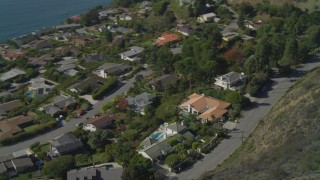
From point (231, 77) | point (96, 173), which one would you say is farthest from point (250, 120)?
point (96, 173)

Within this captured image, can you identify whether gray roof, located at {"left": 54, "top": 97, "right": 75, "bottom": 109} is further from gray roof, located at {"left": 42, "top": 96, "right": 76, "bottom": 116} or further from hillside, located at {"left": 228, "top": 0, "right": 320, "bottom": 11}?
hillside, located at {"left": 228, "top": 0, "right": 320, "bottom": 11}

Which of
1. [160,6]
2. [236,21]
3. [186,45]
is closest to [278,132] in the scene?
[186,45]

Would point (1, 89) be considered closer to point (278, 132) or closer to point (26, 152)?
point (26, 152)

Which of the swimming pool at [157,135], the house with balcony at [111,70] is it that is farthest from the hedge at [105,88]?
the swimming pool at [157,135]

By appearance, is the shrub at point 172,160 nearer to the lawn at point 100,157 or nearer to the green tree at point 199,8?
the lawn at point 100,157

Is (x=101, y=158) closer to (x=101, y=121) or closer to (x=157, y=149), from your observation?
(x=157, y=149)

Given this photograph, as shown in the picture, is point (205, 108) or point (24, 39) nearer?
point (205, 108)

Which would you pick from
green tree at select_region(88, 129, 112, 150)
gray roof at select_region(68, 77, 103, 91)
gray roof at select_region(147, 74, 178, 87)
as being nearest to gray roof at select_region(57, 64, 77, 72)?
gray roof at select_region(68, 77, 103, 91)
